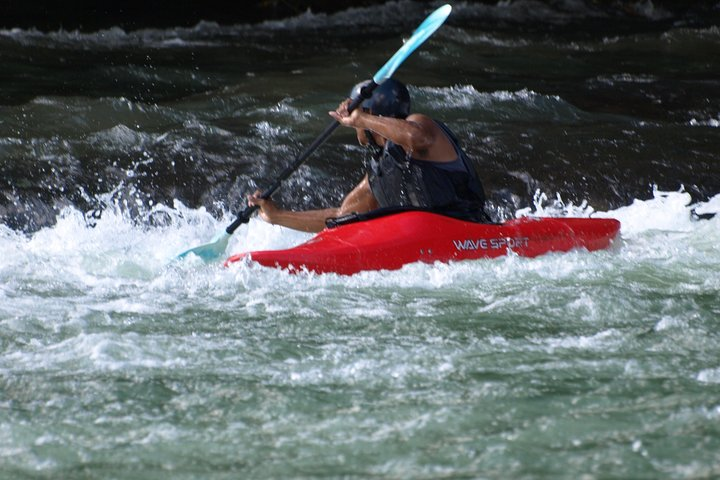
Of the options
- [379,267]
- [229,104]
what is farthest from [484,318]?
[229,104]

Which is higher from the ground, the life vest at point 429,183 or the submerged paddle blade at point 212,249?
the life vest at point 429,183

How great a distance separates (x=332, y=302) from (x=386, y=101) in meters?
1.06

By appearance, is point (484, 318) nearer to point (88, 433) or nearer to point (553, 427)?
point (553, 427)

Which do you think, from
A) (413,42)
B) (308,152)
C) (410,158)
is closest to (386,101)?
(410,158)

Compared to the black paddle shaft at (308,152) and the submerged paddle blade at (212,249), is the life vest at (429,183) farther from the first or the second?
the submerged paddle blade at (212,249)

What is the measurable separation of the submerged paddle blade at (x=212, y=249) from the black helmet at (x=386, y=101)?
98cm

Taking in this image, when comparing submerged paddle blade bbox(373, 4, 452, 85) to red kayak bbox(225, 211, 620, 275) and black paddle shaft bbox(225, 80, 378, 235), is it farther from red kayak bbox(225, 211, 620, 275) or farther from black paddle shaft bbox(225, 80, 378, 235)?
red kayak bbox(225, 211, 620, 275)

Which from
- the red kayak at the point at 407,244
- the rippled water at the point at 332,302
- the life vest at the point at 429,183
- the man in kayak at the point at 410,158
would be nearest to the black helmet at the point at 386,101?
the man in kayak at the point at 410,158

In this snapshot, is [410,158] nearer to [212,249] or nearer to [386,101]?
[386,101]

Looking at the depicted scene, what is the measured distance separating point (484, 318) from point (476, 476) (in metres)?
1.42

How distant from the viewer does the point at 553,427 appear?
10.1 feet

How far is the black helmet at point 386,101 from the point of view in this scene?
5039mm

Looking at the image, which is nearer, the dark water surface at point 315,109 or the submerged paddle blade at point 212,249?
the submerged paddle blade at point 212,249

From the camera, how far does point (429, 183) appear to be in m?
5.07
